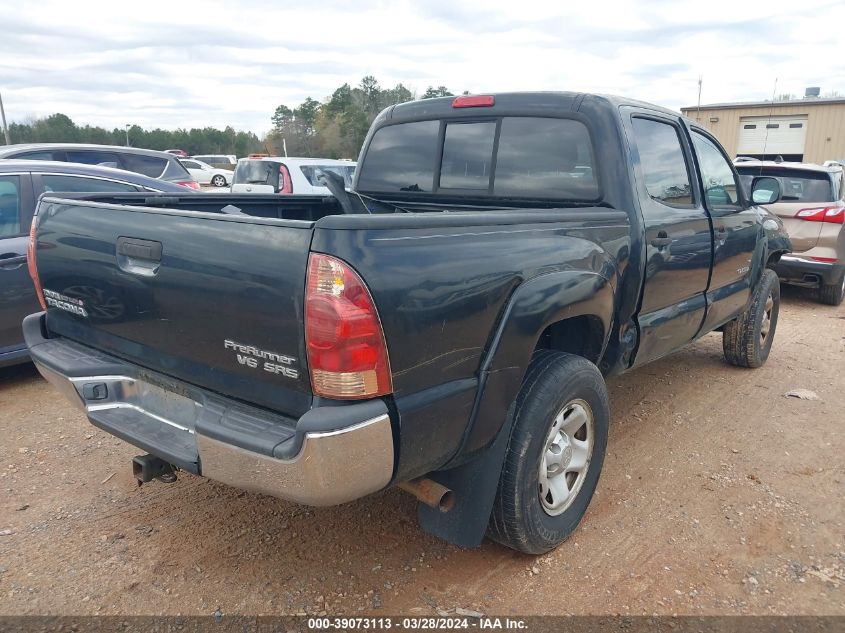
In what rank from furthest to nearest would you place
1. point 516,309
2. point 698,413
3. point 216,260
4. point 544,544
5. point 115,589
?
1. point 698,413
2. point 544,544
3. point 115,589
4. point 516,309
5. point 216,260

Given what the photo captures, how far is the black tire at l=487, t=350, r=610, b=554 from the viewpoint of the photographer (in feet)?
8.73

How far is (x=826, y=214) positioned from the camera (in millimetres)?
8070

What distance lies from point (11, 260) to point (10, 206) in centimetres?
50

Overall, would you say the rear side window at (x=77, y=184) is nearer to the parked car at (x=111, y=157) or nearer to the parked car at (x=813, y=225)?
the parked car at (x=111, y=157)

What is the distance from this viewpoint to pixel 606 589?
2.76 m

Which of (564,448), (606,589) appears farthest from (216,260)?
(606,589)

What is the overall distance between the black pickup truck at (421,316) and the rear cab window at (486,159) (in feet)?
0.04

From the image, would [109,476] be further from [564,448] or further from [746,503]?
[746,503]

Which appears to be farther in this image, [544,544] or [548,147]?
[548,147]

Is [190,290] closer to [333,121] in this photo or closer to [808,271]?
[808,271]

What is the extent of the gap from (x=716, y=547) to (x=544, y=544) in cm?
86

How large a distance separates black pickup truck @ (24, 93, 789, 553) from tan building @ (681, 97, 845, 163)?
25.9m

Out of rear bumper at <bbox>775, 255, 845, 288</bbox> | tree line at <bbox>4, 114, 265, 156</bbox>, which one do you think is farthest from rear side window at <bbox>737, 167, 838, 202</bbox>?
tree line at <bbox>4, 114, 265, 156</bbox>

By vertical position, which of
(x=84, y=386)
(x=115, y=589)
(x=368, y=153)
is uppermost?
(x=368, y=153)
